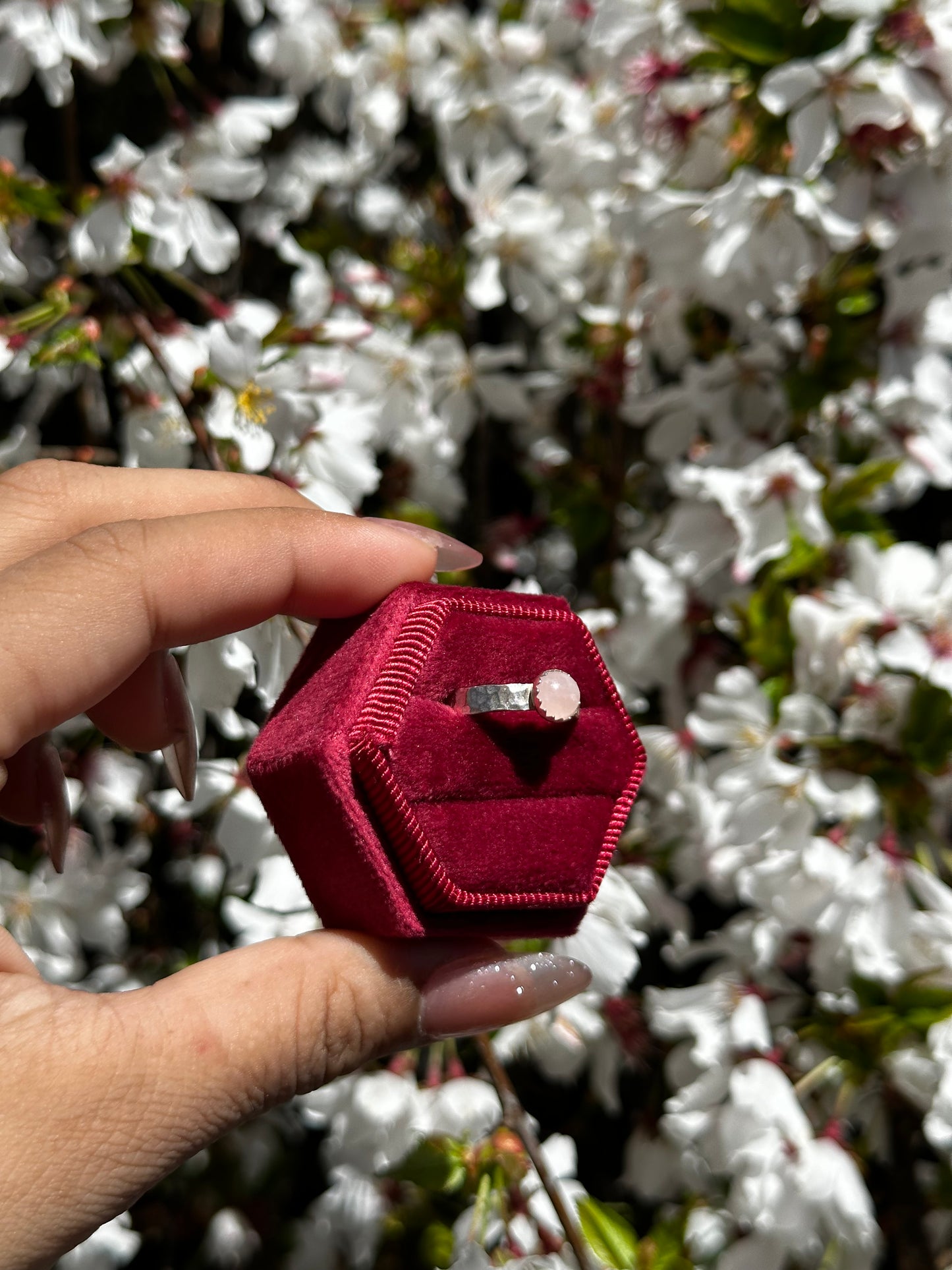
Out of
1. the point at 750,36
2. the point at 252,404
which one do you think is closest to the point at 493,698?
the point at 252,404

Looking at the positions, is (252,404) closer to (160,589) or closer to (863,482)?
(160,589)

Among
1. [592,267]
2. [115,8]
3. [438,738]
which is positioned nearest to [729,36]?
[592,267]

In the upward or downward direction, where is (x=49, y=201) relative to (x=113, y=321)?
upward

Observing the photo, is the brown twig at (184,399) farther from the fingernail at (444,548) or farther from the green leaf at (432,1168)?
the green leaf at (432,1168)

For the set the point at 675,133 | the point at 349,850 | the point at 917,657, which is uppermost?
the point at 675,133

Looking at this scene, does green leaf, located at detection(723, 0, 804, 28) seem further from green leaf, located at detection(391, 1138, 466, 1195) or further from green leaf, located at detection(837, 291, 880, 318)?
green leaf, located at detection(391, 1138, 466, 1195)

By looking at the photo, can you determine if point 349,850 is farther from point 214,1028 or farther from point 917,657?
point 917,657

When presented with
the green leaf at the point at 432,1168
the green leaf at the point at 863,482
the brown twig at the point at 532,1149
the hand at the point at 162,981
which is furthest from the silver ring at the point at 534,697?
the green leaf at the point at 863,482
